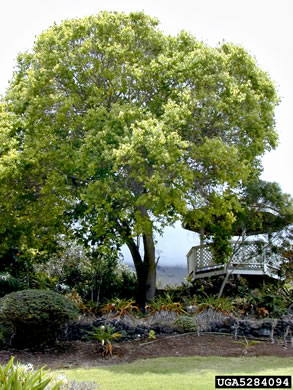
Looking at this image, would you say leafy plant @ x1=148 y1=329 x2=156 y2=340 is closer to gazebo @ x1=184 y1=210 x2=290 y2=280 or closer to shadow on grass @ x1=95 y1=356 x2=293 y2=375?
shadow on grass @ x1=95 y1=356 x2=293 y2=375

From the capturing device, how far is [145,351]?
41.2 feet

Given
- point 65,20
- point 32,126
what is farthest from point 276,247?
point 65,20

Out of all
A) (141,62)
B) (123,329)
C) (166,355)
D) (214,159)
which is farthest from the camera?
(141,62)

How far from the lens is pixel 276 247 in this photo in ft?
57.0

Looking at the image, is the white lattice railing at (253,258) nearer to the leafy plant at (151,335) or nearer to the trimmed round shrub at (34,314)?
the leafy plant at (151,335)

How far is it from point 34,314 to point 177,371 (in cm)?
388

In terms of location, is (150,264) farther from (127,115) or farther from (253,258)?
(127,115)

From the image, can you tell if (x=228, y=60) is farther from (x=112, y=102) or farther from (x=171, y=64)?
(x=112, y=102)

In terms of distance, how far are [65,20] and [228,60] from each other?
20.0ft

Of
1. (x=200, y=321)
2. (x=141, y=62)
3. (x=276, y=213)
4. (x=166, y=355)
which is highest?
(x=141, y=62)

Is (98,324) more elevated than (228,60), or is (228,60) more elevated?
(228,60)

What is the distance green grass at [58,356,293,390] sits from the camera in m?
9.41

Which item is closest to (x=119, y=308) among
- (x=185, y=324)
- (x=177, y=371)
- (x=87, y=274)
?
(x=185, y=324)

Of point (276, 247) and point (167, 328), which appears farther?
point (276, 247)
